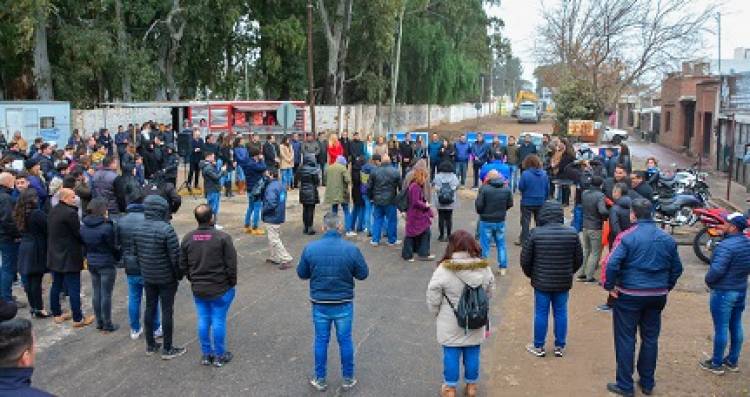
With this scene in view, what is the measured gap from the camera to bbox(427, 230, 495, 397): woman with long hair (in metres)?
5.82

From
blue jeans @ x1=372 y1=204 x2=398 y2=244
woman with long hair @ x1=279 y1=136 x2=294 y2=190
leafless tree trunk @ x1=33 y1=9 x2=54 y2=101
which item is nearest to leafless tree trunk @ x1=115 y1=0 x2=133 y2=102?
leafless tree trunk @ x1=33 y1=9 x2=54 y2=101

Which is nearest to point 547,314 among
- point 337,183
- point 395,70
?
point 337,183

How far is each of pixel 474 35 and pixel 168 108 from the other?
993 inches

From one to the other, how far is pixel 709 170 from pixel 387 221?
19.2 metres

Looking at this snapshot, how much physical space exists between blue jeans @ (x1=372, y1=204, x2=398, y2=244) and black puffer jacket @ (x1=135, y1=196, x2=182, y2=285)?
18.7 feet

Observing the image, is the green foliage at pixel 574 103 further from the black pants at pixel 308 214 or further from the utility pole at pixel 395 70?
the black pants at pixel 308 214

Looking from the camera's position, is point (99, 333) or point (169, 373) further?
point (99, 333)

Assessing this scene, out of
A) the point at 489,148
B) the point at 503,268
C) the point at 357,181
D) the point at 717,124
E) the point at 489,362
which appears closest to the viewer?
the point at 489,362

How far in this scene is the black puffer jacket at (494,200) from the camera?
33.4 ft

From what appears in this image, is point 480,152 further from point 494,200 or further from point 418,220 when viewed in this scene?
point 494,200

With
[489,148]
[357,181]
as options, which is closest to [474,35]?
[489,148]

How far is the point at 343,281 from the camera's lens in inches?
246

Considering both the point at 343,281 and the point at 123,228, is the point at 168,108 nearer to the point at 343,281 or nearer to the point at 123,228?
the point at 123,228

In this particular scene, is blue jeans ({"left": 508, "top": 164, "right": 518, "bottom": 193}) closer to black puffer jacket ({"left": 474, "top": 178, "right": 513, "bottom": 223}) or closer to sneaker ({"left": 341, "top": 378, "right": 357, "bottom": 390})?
black puffer jacket ({"left": 474, "top": 178, "right": 513, "bottom": 223})
